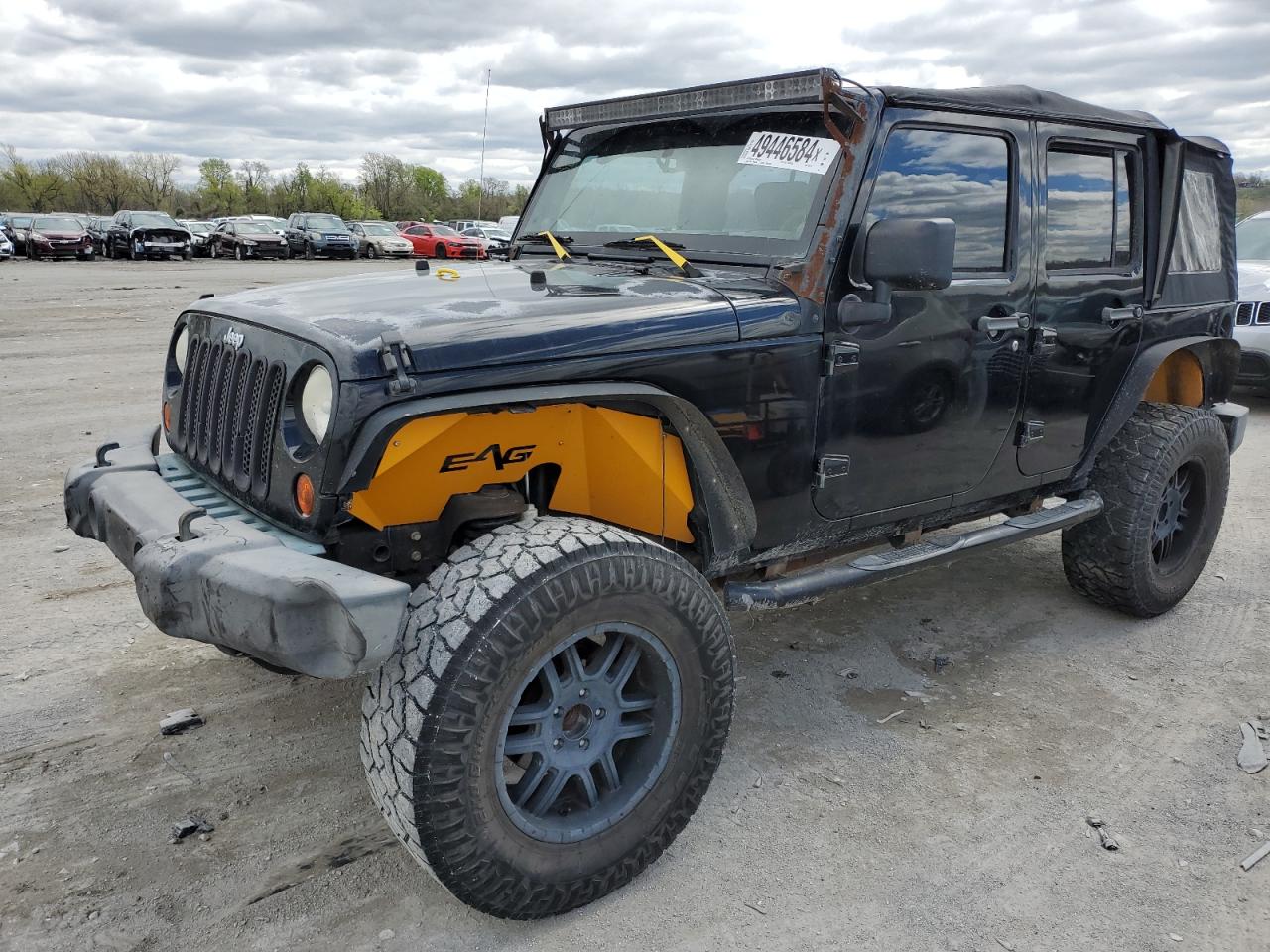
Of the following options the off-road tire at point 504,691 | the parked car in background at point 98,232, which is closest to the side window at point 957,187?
the off-road tire at point 504,691

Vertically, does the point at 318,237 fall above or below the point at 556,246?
above

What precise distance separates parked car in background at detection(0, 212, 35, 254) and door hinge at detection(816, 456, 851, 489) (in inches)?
1300

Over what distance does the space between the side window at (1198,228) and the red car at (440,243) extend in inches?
1180

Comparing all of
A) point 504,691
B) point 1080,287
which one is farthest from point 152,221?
point 504,691

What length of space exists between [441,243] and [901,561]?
111 feet

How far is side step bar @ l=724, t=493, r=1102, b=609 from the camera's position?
3.02 m

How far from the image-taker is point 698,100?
334cm

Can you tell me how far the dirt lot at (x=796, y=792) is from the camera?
8.16 feet

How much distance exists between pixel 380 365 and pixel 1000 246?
2.33 meters

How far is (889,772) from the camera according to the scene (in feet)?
10.5

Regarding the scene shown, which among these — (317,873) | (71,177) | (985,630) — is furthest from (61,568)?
(71,177)

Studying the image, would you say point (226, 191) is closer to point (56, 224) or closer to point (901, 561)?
point (56, 224)

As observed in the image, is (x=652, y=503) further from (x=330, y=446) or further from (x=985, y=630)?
(x=985, y=630)

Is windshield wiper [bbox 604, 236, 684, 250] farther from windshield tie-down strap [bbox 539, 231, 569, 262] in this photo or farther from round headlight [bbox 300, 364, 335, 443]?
round headlight [bbox 300, 364, 335, 443]
